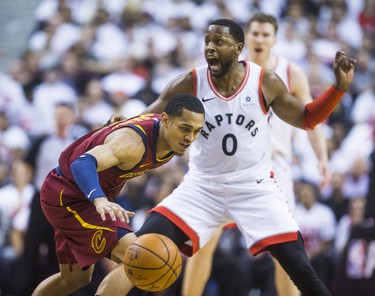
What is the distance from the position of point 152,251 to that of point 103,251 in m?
0.44

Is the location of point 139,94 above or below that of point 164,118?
below

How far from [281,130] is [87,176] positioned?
8.09 feet

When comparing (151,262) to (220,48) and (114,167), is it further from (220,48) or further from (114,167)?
(220,48)

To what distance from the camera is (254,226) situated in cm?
601

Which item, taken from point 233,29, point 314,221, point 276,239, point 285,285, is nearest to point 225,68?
point 233,29

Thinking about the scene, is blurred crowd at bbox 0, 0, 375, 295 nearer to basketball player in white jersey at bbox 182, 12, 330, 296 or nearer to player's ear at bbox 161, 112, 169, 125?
basketball player in white jersey at bbox 182, 12, 330, 296

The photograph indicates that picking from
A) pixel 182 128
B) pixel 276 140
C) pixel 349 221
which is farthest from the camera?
pixel 349 221

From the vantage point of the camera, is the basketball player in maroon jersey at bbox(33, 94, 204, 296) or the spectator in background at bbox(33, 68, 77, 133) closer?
the basketball player in maroon jersey at bbox(33, 94, 204, 296)

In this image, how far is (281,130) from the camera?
7.14m

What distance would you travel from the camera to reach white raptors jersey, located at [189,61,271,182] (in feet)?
19.7

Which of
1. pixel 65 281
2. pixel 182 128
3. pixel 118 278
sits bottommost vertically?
pixel 65 281

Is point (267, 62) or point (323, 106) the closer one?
point (323, 106)

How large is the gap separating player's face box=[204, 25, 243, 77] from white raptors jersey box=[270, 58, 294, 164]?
121 centimetres

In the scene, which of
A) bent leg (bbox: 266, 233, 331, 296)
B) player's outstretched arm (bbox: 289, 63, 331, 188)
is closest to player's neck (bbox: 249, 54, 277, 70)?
player's outstretched arm (bbox: 289, 63, 331, 188)
